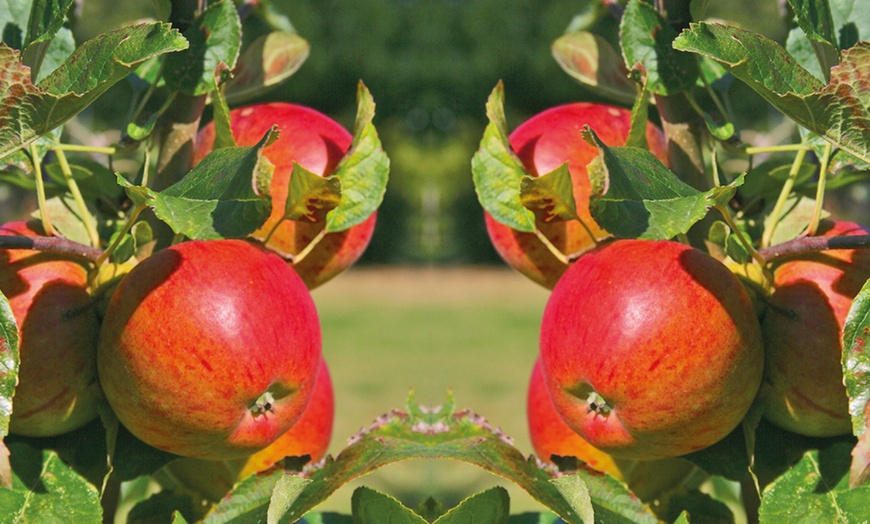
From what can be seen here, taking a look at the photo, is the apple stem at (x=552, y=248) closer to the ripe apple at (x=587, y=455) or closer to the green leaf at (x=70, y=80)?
the ripe apple at (x=587, y=455)

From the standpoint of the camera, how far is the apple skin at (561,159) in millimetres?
1316

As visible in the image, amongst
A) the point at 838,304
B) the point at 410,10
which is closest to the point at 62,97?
the point at 838,304

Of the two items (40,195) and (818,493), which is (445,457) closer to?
(818,493)

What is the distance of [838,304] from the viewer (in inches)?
43.6

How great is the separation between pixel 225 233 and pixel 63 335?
0.25 m

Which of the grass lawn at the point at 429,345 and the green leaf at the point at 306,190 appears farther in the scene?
the grass lawn at the point at 429,345

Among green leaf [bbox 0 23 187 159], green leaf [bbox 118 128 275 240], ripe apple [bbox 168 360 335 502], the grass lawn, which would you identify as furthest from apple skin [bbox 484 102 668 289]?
the grass lawn

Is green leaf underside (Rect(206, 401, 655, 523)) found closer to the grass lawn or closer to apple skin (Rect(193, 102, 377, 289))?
apple skin (Rect(193, 102, 377, 289))

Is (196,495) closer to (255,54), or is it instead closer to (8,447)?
(8,447)

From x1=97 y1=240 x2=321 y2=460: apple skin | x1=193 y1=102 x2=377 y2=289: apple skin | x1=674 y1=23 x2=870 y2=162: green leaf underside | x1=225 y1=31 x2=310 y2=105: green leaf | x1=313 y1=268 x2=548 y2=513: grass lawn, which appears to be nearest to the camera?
x1=674 y1=23 x2=870 y2=162: green leaf underside

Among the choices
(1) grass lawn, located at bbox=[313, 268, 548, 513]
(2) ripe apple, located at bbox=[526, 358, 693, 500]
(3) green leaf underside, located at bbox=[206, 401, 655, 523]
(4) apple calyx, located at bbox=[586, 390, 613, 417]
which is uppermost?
(4) apple calyx, located at bbox=[586, 390, 613, 417]

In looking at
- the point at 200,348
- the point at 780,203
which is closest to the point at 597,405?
the point at 780,203

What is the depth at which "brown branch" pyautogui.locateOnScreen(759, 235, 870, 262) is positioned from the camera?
3.25ft

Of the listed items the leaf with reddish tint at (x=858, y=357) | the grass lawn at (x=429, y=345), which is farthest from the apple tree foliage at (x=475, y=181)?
the grass lawn at (x=429, y=345)
